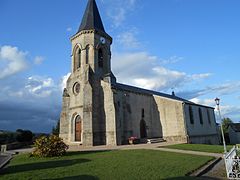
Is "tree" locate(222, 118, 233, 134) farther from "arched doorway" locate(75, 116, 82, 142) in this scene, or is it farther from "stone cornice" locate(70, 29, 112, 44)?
"arched doorway" locate(75, 116, 82, 142)

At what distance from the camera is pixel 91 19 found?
2823 cm

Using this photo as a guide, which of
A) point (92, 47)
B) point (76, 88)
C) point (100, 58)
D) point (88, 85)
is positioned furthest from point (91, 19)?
point (88, 85)

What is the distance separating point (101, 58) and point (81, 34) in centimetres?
424

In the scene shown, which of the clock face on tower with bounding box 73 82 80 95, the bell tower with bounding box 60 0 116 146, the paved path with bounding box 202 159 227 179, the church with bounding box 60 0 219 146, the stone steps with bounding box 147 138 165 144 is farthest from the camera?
the clock face on tower with bounding box 73 82 80 95

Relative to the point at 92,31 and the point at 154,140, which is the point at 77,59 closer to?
the point at 92,31

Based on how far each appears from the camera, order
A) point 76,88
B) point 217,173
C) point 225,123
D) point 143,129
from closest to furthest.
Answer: point 217,173, point 76,88, point 143,129, point 225,123

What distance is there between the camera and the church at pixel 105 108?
2302cm

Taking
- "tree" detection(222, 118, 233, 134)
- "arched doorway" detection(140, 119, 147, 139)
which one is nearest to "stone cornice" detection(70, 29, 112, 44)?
"arched doorway" detection(140, 119, 147, 139)

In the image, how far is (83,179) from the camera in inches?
288

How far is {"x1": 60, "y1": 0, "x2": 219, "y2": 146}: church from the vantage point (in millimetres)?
23016

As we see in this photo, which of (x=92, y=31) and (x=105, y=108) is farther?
(x=92, y=31)

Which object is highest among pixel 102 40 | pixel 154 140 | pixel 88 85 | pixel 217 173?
pixel 102 40

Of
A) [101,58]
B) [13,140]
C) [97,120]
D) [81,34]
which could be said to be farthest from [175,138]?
[13,140]

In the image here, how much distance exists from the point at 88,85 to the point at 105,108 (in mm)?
3485
